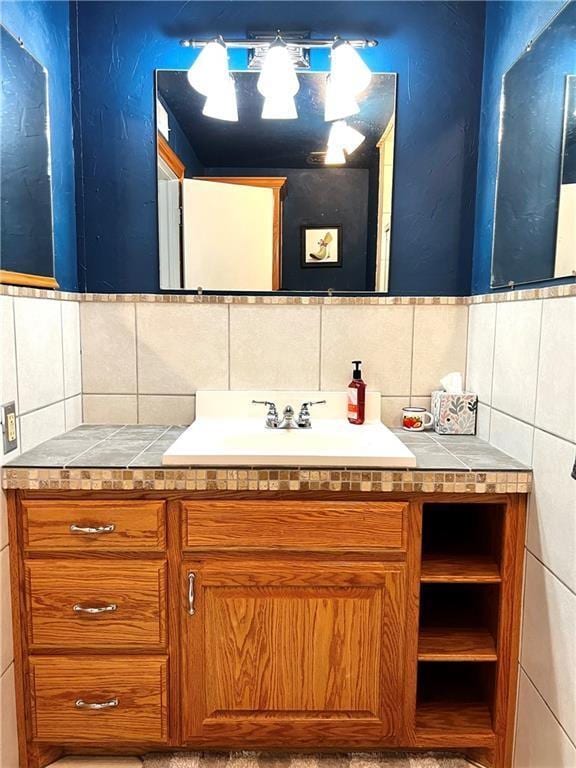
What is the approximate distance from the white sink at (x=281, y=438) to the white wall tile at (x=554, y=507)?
0.30 metres

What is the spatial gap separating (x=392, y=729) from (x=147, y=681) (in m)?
0.66

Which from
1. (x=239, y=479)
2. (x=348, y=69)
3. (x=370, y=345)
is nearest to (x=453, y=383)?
(x=370, y=345)

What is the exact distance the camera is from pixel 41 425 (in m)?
1.43

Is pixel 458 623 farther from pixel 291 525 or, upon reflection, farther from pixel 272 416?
pixel 272 416

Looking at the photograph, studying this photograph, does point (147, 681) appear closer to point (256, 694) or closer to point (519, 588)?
point (256, 694)

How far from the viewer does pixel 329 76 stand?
1.59 meters

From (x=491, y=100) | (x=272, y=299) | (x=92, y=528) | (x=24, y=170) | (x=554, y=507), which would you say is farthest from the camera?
(x=272, y=299)

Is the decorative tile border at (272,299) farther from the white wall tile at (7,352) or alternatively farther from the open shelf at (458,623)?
the open shelf at (458,623)

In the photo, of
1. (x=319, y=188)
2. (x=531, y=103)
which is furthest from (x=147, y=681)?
(x=531, y=103)

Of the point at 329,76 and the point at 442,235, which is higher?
the point at 329,76

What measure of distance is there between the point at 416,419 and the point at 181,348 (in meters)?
0.83

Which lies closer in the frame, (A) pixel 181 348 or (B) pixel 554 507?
(B) pixel 554 507

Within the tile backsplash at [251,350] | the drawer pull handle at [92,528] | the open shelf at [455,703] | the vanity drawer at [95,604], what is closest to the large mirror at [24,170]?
the tile backsplash at [251,350]

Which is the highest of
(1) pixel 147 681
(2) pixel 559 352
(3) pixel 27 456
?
(2) pixel 559 352
